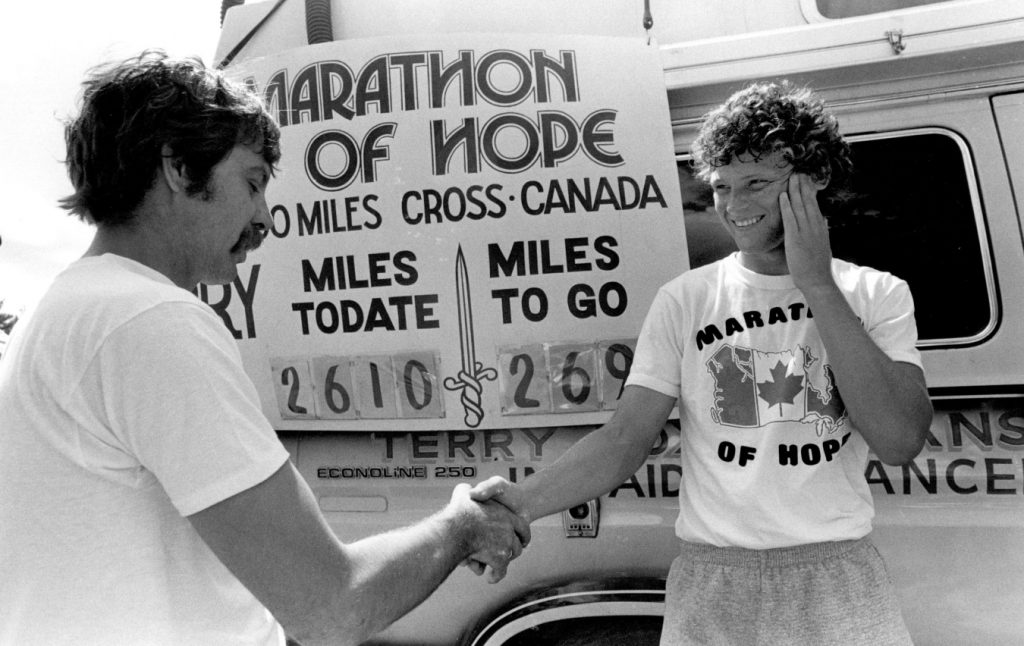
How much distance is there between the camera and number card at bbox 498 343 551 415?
7.18 feet

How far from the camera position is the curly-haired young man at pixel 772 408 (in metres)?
1.63

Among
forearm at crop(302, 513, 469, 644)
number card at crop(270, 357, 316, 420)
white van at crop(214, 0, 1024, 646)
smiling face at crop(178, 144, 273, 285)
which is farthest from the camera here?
number card at crop(270, 357, 316, 420)

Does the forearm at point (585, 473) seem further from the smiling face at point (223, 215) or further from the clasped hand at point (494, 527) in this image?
the smiling face at point (223, 215)

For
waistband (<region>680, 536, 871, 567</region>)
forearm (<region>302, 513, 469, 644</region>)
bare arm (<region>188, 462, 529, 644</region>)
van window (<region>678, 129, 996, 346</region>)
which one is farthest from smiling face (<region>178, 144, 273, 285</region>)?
van window (<region>678, 129, 996, 346</region>)

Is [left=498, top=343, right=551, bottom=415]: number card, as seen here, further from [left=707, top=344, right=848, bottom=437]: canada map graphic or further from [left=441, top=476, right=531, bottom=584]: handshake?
[left=707, top=344, right=848, bottom=437]: canada map graphic

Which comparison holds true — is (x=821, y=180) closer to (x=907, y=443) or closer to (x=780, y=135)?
(x=780, y=135)

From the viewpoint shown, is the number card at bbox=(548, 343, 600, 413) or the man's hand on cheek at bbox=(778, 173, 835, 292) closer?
the man's hand on cheek at bbox=(778, 173, 835, 292)

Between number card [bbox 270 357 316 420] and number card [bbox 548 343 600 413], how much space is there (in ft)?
2.21

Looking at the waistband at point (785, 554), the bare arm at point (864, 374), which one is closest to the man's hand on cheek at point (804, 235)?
the bare arm at point (864, 374)

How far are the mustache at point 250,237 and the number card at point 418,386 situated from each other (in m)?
0.82

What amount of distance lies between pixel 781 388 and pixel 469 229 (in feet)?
2.99

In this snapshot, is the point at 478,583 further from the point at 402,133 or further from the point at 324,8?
the point at 324,8

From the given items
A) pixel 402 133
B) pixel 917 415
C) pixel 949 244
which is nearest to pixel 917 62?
pixel 949 244

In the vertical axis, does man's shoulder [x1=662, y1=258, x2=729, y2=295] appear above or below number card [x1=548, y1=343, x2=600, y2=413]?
above
